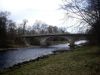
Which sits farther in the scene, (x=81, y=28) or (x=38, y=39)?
(x=38, y=39)

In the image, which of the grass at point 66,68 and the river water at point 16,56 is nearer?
the grass at point 66,68

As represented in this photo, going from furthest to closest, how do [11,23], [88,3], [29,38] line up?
[29,38]
[11,23]
[88,3]

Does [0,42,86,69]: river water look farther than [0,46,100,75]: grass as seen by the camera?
Yes

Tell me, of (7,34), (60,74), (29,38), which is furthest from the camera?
(29,38)

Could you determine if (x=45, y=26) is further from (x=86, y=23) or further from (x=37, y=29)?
(x=86, y=23)

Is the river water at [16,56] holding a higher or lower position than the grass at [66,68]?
lower

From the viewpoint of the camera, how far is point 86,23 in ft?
75.0

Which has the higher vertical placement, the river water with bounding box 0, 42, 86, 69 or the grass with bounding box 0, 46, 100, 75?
the grass with bounding box 0, 46, 100, 75

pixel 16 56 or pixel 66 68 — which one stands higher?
pixel 66 68

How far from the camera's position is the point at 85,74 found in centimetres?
1306

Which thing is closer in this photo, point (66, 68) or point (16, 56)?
point (66, 68)

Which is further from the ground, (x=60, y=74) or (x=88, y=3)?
(x=88, y=3)

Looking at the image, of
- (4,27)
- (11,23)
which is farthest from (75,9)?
(11,23)

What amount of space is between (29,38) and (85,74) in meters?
88.1
